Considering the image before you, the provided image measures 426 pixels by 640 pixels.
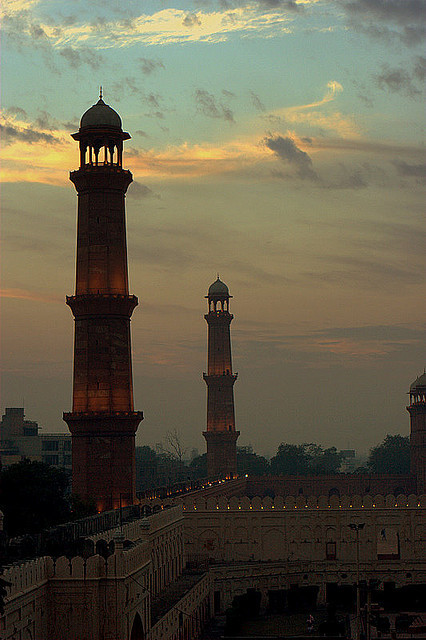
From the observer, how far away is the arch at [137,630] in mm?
44794

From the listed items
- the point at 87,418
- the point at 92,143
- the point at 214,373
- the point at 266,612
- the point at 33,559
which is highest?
the point at 92,143

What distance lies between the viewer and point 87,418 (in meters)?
78.6

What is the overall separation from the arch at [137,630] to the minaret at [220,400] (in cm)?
10736

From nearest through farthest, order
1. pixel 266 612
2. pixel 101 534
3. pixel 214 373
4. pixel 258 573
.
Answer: pixel 101 534 < pixel 266 612 < pixel 258 573 < pixel 214 373

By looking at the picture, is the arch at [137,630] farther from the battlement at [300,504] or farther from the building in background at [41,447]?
the building in background at [41,447]

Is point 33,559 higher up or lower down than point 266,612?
higher up

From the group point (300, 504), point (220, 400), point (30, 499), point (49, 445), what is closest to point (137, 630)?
point (30, 499)

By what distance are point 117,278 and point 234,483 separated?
65727 mm

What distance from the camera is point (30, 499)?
66.2 metres

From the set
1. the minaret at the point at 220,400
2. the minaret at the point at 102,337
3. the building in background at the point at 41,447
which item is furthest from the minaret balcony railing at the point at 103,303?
the building in background at the point at 41,447

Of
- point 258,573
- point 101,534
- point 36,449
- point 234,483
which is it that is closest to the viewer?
point 101,534

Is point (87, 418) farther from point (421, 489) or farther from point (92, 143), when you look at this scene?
point (421, 489)

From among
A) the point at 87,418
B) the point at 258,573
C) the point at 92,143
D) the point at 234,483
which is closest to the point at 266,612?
the point at 258,573

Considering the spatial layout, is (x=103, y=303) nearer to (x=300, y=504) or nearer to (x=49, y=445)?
(x=300, y=504)
